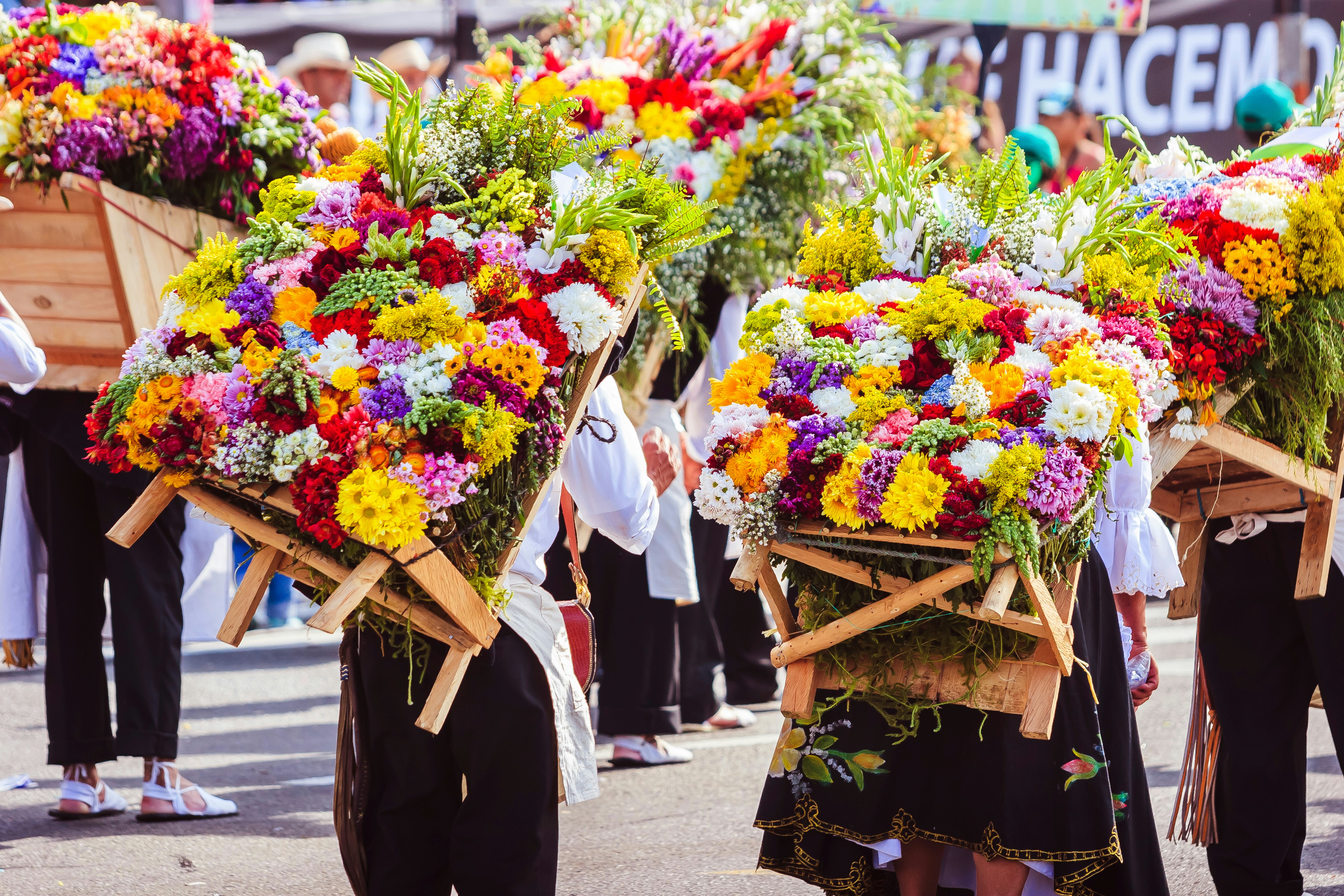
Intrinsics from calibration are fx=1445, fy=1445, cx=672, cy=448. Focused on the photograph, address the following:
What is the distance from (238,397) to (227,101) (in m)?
2.37

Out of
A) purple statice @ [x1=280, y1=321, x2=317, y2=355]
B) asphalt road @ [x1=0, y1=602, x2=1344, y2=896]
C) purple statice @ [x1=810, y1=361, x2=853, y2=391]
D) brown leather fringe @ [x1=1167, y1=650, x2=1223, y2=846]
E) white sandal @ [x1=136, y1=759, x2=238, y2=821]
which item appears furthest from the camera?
white sandal @ [x1=136, y1=759, x2=238, y2=821]

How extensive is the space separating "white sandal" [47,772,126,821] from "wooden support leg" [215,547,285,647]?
7.82 ft

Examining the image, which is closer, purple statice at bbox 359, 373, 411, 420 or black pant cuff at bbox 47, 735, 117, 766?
purple statice at bbox 359, 373, 411, 420

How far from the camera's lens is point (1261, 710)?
400 centimetres

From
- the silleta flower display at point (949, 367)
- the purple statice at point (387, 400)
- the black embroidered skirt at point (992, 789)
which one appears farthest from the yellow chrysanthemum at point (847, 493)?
the purple statice at point (387, 400)

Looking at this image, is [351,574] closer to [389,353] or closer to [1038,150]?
[389,353]

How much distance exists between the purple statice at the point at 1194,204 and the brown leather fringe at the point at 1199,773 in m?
1.28

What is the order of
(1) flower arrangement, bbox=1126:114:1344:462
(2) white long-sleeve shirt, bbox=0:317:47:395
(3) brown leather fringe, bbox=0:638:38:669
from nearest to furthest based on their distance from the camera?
(1) flower arrangement, bbox=1126:114:1344:462 → (2) white long-sleeve shirt, bbox=0:317:47:395 → (3) brown leather fringe, bbox=0:638:38:669

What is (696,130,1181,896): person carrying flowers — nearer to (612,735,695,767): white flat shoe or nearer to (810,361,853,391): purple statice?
(810,361,853,391): purple statice

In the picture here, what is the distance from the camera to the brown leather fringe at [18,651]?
523cm

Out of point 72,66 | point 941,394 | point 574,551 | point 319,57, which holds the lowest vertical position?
point 574,551

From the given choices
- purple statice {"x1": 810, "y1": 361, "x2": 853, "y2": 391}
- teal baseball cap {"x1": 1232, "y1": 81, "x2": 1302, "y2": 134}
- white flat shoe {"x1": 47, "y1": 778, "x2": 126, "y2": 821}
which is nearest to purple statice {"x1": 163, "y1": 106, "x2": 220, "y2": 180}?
white flat shoe {"x1": 47, "y1": 778, "x2": 126, "y2": 821}

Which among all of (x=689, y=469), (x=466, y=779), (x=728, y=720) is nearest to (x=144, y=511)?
(x=466, y=779)

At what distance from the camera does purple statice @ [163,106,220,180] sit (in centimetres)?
490
